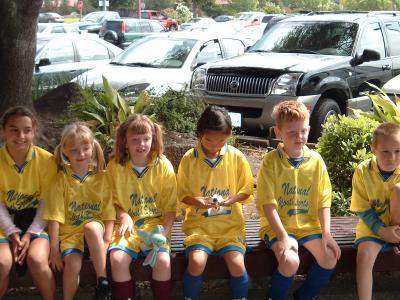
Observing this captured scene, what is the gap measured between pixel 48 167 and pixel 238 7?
67213mm

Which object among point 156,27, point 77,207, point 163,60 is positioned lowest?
point 77,207

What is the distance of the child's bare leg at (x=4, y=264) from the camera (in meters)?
3.64

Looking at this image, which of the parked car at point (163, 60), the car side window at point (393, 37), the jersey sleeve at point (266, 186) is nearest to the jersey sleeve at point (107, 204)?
the jersey sleeve at point (266, 186)

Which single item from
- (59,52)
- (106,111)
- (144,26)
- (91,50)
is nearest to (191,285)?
(106,111)

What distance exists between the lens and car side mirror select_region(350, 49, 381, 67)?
30.1 ft

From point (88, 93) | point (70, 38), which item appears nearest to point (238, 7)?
point (70, 38)

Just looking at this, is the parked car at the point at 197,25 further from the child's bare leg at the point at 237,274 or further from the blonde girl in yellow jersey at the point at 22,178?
the child's bare leg at the point at 237,274

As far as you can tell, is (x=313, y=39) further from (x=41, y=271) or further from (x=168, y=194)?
(x=41, y=271)

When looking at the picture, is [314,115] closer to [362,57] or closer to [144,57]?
[362,57]

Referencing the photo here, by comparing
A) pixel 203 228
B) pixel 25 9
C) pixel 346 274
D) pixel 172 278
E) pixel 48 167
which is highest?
pixel 25 9

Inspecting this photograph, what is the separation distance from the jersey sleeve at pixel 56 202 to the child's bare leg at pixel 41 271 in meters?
0.21

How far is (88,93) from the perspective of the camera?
662cm

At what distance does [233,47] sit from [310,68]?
3.04m

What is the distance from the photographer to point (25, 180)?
13.2 ft
